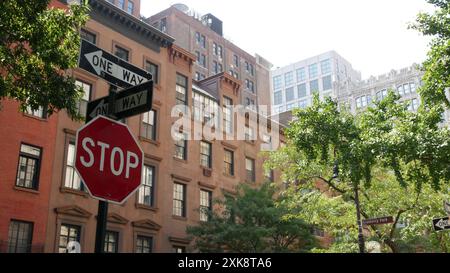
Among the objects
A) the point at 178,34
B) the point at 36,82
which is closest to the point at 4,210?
the point at 36,82

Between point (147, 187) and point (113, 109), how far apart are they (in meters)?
24.3

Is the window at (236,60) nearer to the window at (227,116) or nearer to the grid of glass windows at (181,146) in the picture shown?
the window at (227,116)

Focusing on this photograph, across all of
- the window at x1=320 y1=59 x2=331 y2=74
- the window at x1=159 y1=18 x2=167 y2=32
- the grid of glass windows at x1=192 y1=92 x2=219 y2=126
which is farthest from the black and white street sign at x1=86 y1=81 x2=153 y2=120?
the window at x1=320 y1=59 x2=331 y2=74

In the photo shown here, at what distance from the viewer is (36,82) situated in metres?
14.0

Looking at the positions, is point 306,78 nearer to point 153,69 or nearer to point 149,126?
point 153,69

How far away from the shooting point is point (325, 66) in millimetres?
139875

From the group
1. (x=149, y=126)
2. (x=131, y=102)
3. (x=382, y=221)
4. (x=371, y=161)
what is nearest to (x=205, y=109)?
(x=149, y=126)

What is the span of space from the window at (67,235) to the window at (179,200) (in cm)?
742

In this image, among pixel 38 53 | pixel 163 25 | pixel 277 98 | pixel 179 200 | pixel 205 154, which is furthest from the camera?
pixel 277 98

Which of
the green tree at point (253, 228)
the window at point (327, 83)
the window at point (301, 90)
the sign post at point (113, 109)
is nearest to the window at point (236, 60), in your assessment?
the green tree at point (253, 228)

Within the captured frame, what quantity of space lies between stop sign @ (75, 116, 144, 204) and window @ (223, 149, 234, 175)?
30.7m

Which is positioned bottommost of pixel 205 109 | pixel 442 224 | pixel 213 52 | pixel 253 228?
pixel 442 224

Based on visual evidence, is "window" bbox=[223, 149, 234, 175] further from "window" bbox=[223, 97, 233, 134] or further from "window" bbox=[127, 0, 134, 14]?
"window" bbox=[127, 0, 134, 14]

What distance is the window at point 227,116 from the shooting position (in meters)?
37.9
